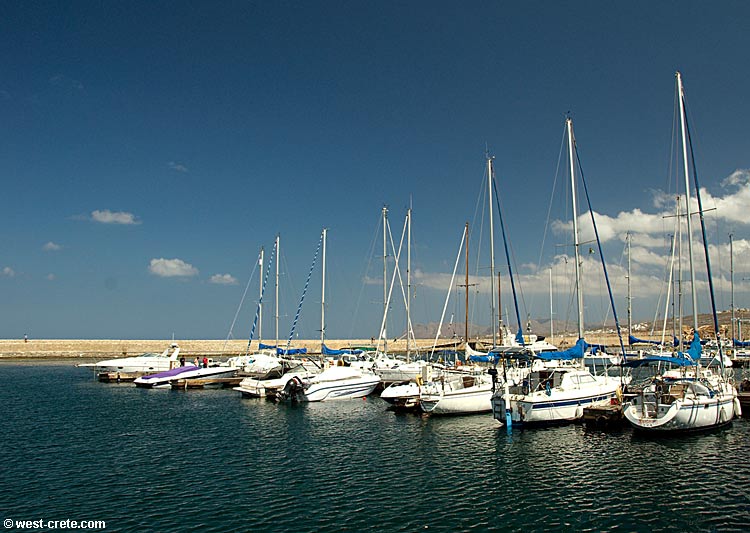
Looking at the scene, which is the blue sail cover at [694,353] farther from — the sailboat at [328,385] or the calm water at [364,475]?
the sailboat at [328,385]

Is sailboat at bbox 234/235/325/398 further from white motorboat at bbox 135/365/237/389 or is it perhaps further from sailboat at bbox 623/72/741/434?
sailboat at bbox 623/72/741/434

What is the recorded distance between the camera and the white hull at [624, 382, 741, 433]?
89.8 ft

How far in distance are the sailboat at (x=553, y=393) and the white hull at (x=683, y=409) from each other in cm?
310

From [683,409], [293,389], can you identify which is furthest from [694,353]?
[293,389]

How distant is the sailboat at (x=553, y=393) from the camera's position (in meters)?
30.2

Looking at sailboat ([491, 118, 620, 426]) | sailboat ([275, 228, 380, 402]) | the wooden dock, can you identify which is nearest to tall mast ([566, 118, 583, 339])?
sailboat ([491, 118, 620, 426])

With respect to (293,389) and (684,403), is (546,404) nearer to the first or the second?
(684,403)

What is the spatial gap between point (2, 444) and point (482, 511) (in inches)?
958

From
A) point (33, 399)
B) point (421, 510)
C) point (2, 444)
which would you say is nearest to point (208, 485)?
point (421, 510)

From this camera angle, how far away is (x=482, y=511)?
1805 centimetres

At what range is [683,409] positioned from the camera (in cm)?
2731

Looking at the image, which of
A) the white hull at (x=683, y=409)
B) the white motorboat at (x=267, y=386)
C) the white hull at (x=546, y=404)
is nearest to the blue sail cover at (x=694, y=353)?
the white hull at (x=683, y=409)

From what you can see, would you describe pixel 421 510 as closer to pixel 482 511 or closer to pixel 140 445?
pixel 482 511

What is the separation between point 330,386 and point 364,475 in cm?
2068
